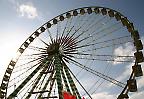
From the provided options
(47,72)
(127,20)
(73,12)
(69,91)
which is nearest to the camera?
(69,91)

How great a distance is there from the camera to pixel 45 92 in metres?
29.7

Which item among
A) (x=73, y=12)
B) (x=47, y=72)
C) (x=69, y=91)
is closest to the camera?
(x=69, y=91)

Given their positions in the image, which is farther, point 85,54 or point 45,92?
→ point 85,54

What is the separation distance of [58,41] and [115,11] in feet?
23.0

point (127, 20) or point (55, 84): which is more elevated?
point (127, 20)

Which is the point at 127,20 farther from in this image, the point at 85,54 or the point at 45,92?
the point at 45,92

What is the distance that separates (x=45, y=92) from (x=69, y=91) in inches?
92.4

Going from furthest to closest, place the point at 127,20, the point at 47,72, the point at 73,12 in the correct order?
1. the point at 73,12
2. the point at 127,20
3. the point at 47,72

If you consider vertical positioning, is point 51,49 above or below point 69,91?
above

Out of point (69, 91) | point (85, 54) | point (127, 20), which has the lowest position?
point (69, 91)

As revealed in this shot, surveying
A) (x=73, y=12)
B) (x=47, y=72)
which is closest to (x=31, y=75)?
(x=47, y=72)

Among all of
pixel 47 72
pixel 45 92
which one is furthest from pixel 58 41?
pixel 45 92

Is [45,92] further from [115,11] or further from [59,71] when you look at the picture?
[115,11]

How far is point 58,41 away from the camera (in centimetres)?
3272
